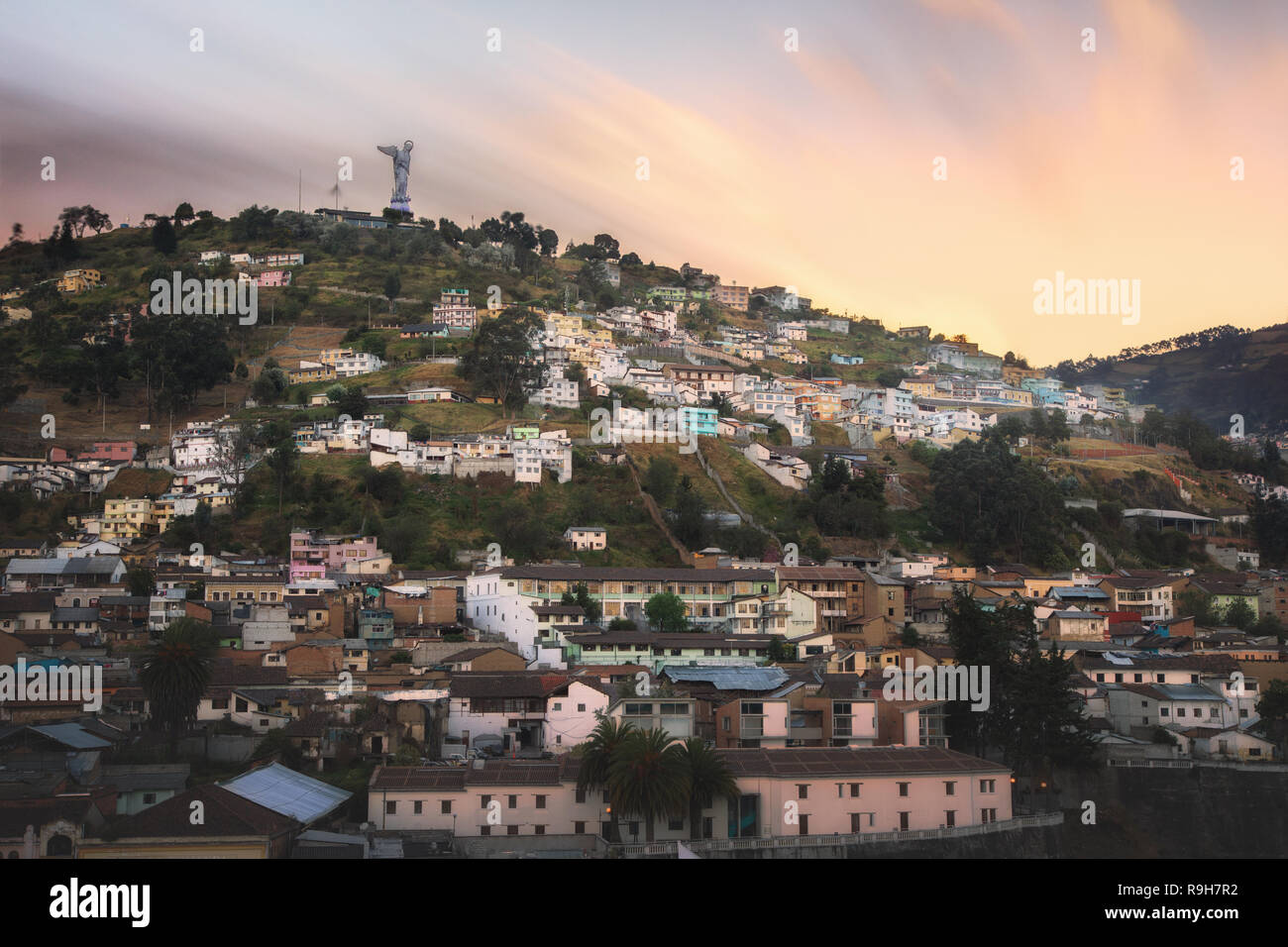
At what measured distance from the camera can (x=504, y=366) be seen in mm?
67500

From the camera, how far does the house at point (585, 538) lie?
51344 mm

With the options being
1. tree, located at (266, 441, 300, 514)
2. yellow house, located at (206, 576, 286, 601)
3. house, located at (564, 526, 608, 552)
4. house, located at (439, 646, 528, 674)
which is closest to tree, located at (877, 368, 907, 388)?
house, located at (564, 526, 608, 552)

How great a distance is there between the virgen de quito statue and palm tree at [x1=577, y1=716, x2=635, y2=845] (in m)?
81.9

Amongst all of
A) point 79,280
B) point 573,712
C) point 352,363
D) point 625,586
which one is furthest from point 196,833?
point 79,280

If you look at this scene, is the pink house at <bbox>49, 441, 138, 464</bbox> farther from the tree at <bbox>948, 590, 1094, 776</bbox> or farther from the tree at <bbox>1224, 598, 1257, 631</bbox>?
the tree at <bbox>1224, 598, 1257, 631</bbox>

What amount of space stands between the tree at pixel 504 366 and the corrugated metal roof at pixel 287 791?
40.5 meters

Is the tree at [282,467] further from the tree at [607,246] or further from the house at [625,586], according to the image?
the tree at [607,246]

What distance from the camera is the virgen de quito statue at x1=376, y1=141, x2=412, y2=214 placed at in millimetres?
99875

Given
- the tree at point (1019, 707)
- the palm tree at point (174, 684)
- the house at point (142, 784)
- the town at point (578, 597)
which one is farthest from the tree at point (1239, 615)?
the house at point (142, 784)

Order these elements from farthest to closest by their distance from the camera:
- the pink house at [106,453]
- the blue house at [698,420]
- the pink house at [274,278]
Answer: the pink house at [274,278]
the blue house at [698,420]
the pink house at [106,453]

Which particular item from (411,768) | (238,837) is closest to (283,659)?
(411,768)

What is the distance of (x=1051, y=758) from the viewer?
31.3 metres

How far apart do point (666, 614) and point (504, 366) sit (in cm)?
2929

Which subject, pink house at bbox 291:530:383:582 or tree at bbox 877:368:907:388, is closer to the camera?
pink house at bbox 291:530:383:582
